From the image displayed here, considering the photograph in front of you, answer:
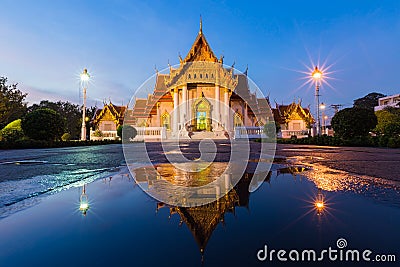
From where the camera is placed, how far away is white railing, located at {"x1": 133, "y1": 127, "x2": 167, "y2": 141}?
3178 centimetres

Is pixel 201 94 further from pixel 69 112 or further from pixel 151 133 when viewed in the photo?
pixel 69 112

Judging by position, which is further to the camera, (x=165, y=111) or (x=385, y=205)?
(x=165, y=111)

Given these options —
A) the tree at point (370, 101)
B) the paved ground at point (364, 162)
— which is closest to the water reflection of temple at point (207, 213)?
the paved ground at point (364, 162)

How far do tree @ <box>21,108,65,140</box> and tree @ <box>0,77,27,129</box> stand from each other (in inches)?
780

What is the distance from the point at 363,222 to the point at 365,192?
1029mm

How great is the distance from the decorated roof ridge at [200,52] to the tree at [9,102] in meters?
23.6

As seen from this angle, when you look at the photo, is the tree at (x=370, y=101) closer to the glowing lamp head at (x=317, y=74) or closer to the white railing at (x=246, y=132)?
the white railing at (x=246, y=132)

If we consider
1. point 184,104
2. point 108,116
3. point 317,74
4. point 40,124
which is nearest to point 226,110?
point 184,104

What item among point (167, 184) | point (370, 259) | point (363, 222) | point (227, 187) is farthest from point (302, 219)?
point (167, 184)

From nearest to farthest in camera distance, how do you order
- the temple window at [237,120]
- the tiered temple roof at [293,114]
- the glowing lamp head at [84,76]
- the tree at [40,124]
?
the tree at [40,124]
the glowing lamp head at [84,76]
the temple window at [237,120]
the tiered temple roof at [293,114]

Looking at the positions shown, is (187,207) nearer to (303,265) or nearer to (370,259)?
(303,265)

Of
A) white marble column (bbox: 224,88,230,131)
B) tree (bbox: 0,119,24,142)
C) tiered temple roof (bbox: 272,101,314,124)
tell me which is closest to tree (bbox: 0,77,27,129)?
tree (bbox: 0,119,24,142)

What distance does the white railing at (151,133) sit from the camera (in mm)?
31781

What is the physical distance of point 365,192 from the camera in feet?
7.66
